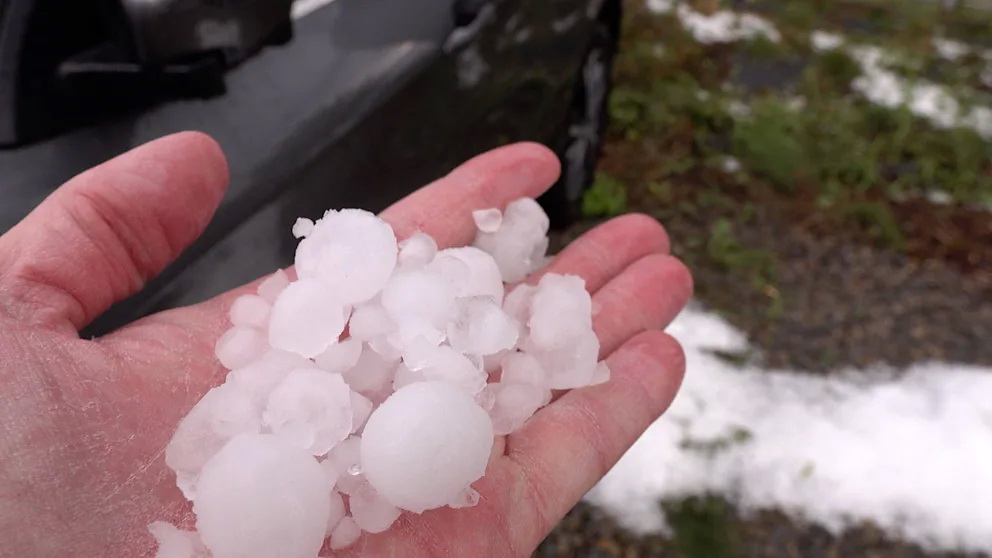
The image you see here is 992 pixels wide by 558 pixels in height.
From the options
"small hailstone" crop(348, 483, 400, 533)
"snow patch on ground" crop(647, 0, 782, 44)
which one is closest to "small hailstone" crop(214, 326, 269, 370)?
"small hailstone" crop(348, 483, 400, 533)

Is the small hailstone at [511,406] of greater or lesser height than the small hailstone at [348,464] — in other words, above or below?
below

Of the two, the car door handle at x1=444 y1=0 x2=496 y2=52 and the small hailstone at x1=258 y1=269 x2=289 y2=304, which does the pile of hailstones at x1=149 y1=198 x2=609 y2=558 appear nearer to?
the small hailstone at x1=258 y1=269 x2=289 y2=304

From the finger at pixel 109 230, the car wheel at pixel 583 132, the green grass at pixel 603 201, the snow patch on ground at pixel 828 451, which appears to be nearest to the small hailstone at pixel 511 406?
the finger at pixel 109 230

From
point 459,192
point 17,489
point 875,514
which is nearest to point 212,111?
point 459,192

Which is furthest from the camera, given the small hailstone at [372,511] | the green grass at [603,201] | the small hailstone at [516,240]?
the green grass at [603,201]

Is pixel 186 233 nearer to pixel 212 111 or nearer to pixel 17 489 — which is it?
pixel 212 111

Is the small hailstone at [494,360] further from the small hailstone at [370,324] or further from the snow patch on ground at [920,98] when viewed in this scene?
the snow patch on ground at [920,98]

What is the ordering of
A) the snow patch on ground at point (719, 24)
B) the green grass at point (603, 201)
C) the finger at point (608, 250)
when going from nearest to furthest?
1. the finger at point (608, 250)
2. the green grass at point (603, 201)
3. the snow patch on ground at point (719, 24)
